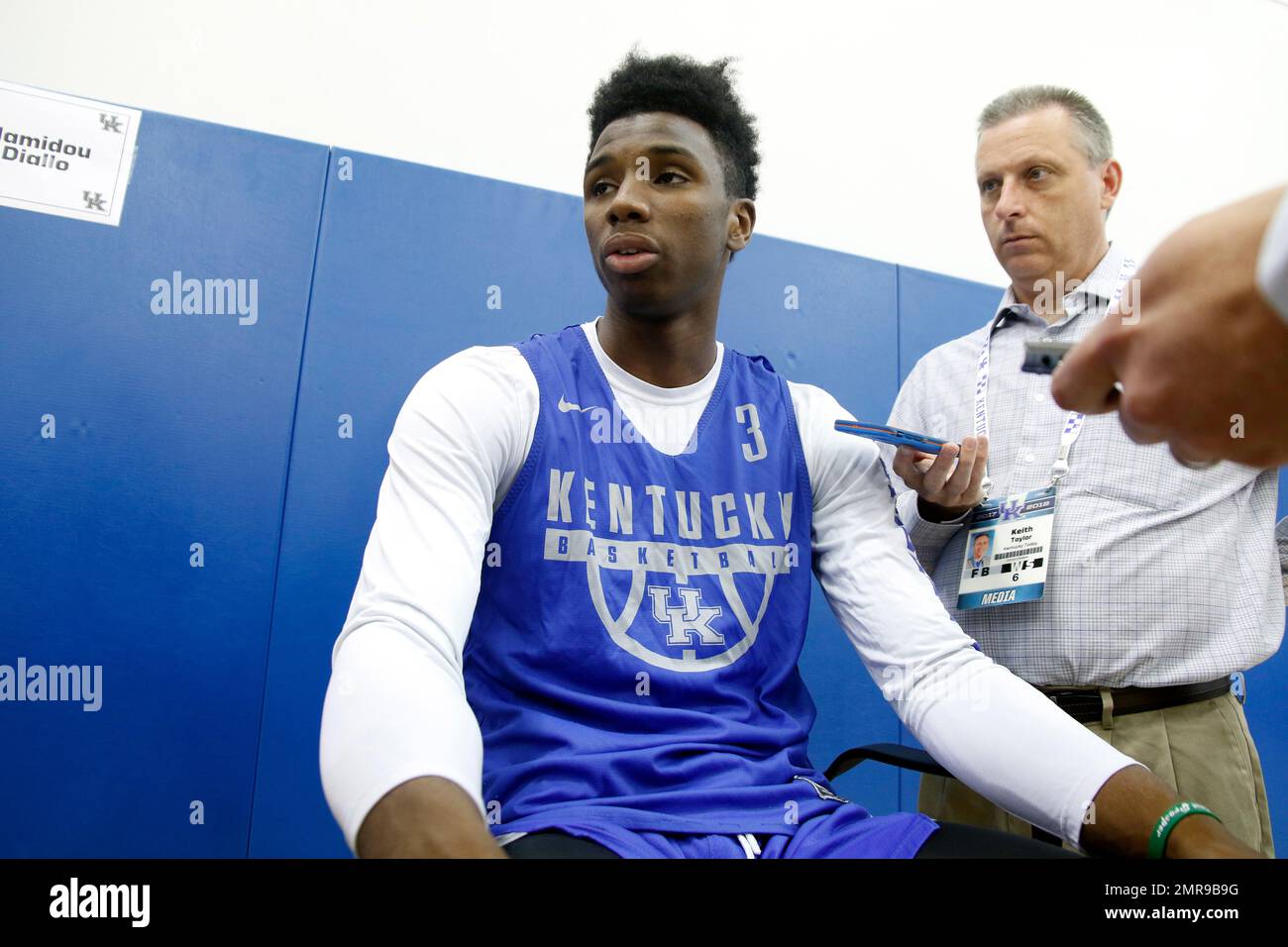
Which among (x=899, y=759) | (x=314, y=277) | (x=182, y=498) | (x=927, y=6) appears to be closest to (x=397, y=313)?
(x=314, y=277)

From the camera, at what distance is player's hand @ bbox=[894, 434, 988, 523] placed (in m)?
1.18

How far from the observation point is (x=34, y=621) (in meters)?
1.46

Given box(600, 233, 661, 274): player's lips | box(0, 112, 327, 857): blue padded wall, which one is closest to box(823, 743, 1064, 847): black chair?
box(600, 233, 661, 274): player's lips

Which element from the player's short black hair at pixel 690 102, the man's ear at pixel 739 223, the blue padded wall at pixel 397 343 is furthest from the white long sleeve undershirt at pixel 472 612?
the blue padded wall at pixel 397 343

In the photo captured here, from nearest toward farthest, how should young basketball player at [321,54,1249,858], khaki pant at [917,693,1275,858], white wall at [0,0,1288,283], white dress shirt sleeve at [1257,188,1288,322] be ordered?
white dress shirt sleeve at [1257,188,1288,322]
young basketball player at [321,54,1249,858]
khaki pant at [917,693,1275,858]
white wall at [0,0,1288,283]

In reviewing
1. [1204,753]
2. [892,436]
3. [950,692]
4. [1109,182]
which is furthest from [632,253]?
[1204,753]

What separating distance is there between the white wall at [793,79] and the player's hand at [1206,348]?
222 cm

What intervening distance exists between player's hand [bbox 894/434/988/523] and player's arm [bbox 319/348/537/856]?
1.78 feet

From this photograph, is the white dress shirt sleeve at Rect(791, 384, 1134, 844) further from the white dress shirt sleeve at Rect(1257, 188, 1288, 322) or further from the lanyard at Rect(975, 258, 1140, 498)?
the white dress shirt sleeve at Rect(1257, 188, 1288, 322)

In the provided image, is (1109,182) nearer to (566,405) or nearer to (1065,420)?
(1065,420)

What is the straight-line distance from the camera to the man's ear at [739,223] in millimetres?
1428

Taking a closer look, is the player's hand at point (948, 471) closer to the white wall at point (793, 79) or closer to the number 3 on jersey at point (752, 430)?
the number 3 on jersey at point (752, 430)

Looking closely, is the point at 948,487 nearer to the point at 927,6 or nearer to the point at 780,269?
the point at 780,269
